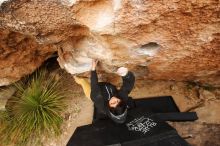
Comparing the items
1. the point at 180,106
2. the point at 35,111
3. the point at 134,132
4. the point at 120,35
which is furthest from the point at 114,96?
the point at 35,111

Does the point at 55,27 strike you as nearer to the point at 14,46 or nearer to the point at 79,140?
the point at 14,46

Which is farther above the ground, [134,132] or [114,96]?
[114,96]

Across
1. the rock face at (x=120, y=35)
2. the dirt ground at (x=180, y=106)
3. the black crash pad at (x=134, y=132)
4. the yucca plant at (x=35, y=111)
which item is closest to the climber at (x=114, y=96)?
the black crash pad at (x=134, y=132)

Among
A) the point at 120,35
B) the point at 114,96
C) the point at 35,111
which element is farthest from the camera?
the point at 35,111

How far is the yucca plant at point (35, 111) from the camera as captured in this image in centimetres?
702

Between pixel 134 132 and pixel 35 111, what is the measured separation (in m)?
1.99

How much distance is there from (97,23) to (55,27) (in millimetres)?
580

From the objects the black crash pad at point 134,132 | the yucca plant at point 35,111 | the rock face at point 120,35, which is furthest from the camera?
the yucca plant at point 35,111

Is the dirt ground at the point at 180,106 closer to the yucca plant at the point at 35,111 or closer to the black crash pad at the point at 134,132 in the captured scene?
the yucca plant at the point at 35,111

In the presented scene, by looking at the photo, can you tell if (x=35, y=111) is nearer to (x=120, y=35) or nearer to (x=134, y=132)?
(x=134, y=132)

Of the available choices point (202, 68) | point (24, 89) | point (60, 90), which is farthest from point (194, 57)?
point (24, 89)

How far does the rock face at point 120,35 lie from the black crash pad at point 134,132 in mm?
801

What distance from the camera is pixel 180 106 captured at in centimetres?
703

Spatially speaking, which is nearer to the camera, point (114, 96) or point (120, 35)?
point (120, 35)
